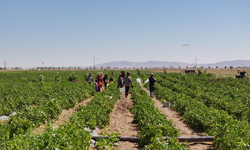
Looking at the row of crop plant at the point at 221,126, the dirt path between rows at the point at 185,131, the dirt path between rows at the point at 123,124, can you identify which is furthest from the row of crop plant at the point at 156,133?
the row of crop plant at the point at 221,126

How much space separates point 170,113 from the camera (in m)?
14.3

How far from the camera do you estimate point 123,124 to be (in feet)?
36.7

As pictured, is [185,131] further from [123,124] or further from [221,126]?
[123,124]

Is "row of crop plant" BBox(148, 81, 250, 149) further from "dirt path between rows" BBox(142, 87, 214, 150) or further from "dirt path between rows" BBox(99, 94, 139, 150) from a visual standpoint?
"dirt path between rows" BBox(99, 94, 139, 150)

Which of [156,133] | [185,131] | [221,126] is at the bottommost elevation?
[185,131]

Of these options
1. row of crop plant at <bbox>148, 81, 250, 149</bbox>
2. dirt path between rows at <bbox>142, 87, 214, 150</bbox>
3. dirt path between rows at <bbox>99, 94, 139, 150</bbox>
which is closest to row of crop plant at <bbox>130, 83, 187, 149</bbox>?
dirt path between rows at <bbox>99, 94, 139, 150</bbox>

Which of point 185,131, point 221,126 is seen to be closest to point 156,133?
point 221,126

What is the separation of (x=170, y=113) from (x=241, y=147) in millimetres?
8112

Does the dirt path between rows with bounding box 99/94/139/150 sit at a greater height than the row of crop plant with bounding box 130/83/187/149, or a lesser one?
lesser

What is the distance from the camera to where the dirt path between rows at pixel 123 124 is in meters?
8.14

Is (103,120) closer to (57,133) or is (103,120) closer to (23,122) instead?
(23,122)

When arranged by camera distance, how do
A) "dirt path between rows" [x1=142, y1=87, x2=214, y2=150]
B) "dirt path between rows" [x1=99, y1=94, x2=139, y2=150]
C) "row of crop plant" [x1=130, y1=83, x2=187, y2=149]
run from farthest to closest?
1. "dirt path between rows" [x1=99, y1=94, x2=139, y2=150]
2. "dirt path between rows" [x1=142, y1=87, x2=214, y2=150]
3. "row of crop plant" [x1=130, y1=83, x2=187, y2=149]

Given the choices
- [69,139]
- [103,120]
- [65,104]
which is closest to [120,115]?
[103,120]

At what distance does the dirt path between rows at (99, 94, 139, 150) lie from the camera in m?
8.14
